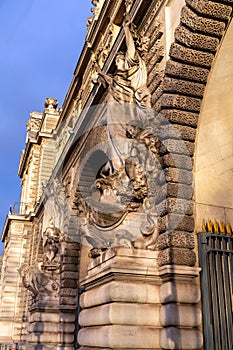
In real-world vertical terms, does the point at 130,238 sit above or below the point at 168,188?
below

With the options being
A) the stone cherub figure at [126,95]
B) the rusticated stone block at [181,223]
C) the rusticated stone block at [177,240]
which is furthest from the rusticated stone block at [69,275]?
the rusticated stone block at [181,223]

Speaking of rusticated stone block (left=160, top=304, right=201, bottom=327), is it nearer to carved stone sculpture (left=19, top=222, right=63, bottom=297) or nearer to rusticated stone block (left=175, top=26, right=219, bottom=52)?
rusticated stone block (left=175, top=26, right=219, bottom=52)

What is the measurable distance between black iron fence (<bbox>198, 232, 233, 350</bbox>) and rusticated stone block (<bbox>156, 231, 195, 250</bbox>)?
0.60 feet

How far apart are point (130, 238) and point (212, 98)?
327cm

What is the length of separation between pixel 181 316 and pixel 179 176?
245 centimetres

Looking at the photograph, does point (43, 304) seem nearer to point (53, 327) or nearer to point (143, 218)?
point (53, 327)

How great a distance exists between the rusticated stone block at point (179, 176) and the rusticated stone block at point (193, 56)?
7.29 ft

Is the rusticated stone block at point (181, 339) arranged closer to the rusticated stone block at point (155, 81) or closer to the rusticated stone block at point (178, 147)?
the rusticated stone block at point (178, 147)

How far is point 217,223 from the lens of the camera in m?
7.46

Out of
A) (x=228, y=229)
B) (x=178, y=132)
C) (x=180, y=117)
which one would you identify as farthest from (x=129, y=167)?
(x=228, y=229)

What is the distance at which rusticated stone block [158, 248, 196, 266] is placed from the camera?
680 centimetres

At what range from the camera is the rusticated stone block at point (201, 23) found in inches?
315

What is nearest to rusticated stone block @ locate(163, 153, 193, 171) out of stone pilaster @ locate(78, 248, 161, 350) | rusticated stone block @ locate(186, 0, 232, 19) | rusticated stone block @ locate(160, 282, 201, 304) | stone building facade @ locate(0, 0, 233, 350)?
stone building facade @ locate(0, 0, 233, 350)

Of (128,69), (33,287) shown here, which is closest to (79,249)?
(33,287)
